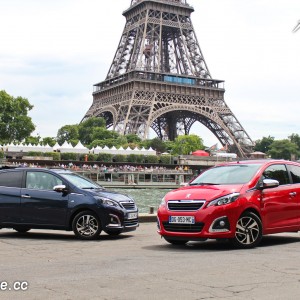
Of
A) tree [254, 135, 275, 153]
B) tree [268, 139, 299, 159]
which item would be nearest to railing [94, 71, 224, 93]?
tree [268, 139, 299, 159]

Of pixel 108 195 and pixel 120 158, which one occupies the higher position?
pixel 120 158

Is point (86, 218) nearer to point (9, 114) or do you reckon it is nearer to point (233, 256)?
point (233, 256)

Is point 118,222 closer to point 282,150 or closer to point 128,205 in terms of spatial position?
point 128,205

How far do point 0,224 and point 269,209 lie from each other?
5639 mm

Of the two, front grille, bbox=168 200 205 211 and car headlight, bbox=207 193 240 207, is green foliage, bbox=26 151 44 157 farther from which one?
car headlight, bbox=207 193 240 207

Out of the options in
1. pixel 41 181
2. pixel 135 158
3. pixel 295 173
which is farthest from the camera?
pixel 135 158

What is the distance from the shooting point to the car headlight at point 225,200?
9.49 m

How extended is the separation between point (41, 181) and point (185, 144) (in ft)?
277

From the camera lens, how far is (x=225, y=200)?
9.57 metres

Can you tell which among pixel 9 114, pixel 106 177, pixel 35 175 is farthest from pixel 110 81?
pixel 35 175

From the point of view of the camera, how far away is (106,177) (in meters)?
71.6

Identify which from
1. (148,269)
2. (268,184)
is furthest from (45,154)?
(148,269)

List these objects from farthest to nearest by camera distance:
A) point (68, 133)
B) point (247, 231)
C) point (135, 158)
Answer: point (68, 133)
point (135, 158)
point (247, 231)

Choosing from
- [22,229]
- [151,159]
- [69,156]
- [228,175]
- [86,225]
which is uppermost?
[151,159]
